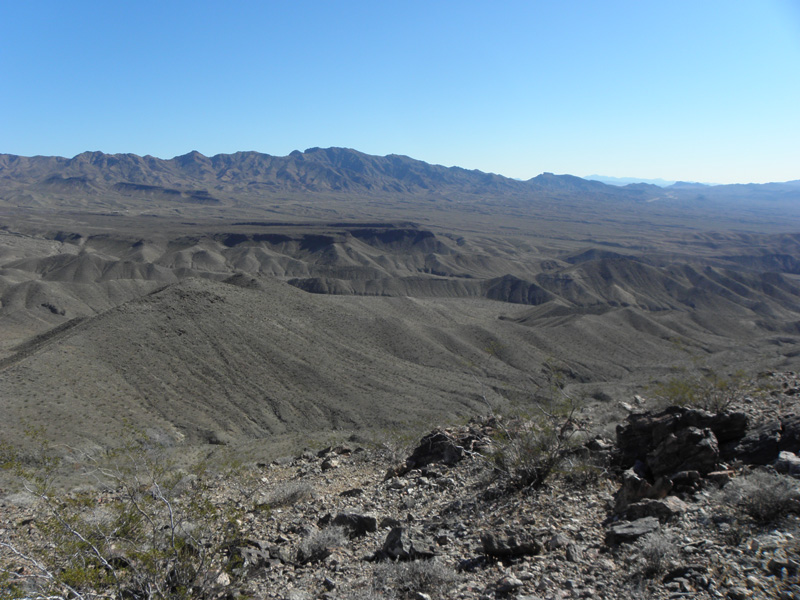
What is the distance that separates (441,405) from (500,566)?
30589mm

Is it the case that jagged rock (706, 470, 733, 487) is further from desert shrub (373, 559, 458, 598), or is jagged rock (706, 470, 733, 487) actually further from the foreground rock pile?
desert shrub (373, 559, 458, 598)

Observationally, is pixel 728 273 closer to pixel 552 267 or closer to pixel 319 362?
pixel 552 267

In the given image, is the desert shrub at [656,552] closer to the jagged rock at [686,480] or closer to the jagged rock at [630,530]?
the jagged rock at [630,530]

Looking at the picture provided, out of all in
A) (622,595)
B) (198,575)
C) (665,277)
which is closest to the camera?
(622,595)

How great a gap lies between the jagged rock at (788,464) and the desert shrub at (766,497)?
0.61 meters

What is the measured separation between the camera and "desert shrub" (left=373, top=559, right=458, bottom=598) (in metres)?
8.47

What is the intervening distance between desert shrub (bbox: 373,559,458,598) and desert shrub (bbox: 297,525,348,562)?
156cm

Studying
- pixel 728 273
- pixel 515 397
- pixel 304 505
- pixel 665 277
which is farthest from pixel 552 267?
pixel 304 505

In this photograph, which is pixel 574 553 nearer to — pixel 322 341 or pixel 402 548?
pixel 402 548

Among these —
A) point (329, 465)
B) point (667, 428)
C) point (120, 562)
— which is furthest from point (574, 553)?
point (329, 465)

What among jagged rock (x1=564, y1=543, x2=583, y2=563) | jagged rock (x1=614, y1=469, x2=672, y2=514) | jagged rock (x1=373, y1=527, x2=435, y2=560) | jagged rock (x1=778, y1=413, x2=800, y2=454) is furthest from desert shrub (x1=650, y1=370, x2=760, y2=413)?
jagged rock (x1=373, y1=527, x2=435, y2=560)

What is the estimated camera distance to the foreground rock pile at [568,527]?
779 centimetres

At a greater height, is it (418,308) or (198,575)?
(198,575)

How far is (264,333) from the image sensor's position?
45.0 meters
